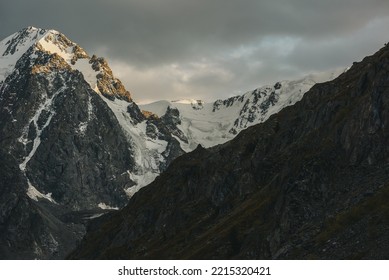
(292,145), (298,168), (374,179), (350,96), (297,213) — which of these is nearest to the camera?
(374,179)

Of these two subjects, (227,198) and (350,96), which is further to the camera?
(227,198)

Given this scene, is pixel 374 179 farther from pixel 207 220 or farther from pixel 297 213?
pixel 207 220

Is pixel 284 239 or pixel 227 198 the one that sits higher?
pixel 227 198

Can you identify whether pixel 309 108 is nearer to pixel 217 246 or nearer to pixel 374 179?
pixel 217 246

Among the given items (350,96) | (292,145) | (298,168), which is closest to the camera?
(298,168)

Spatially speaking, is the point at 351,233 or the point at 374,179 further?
the point at 374,179
